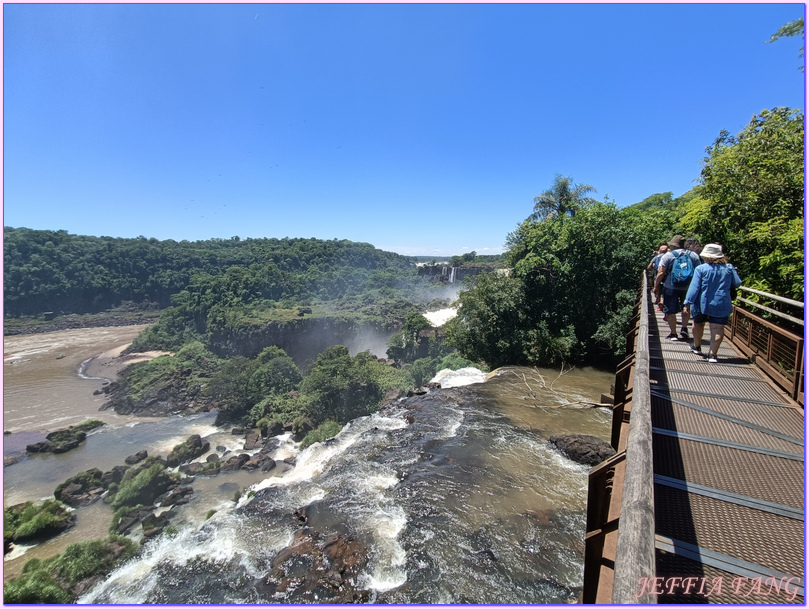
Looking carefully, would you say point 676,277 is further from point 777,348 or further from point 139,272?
point 139,272

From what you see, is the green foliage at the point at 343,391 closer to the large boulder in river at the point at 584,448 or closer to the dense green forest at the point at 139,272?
the large boulder in river at the point at 584,448

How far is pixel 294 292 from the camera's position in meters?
87.6

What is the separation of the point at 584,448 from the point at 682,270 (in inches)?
211

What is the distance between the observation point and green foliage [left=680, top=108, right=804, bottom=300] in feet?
26.3

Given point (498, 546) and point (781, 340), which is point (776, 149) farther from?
point (498, 546)

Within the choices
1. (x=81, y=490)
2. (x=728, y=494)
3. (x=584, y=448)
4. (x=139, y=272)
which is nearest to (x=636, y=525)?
(x=728, y=494)

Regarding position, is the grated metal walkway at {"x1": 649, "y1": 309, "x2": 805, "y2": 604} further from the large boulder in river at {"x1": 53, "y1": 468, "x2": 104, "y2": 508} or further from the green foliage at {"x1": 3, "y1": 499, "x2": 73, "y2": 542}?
the large boulder in river at {"x1": 53, "y1": 468, "x2": 104, "y2": 508}

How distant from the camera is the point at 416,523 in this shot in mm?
7613

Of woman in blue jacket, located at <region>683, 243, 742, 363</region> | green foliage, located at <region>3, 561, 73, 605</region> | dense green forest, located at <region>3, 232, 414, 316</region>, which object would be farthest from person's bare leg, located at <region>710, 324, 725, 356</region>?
dense green forest, located at <region>3, 232, 414, 316</region>

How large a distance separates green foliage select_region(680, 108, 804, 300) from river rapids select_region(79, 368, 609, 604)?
605 cm

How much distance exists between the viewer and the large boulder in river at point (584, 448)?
9281 mm

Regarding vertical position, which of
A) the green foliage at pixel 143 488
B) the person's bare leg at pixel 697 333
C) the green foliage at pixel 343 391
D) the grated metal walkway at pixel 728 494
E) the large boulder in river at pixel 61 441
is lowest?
the large boulder in river at pixel 61 441

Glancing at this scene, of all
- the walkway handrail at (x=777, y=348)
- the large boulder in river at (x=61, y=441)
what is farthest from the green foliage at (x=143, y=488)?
the walkway handrail at (x=777, y=348)

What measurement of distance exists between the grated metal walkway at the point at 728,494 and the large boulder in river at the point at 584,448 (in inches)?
210
